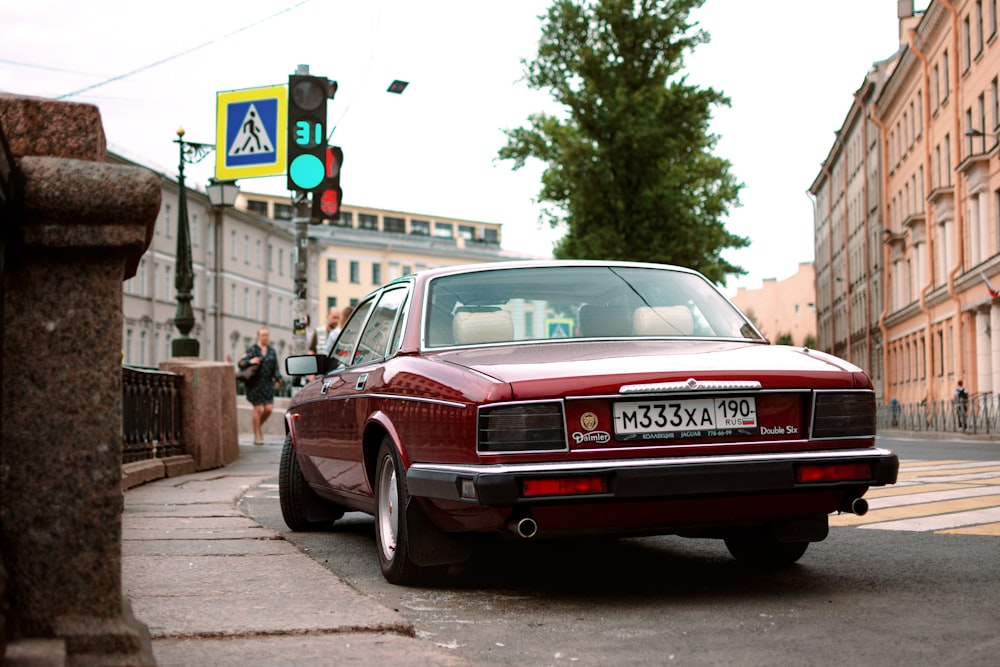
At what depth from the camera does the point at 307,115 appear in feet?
44.5

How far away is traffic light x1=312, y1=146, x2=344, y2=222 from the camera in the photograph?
15.2 metres

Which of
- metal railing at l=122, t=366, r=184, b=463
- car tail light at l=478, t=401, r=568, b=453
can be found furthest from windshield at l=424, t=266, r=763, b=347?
metal railing at l=122, t=366, r=184, b=463

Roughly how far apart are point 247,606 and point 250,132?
12.0m

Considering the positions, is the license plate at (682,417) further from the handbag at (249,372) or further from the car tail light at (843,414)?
the handbag at (249,372)

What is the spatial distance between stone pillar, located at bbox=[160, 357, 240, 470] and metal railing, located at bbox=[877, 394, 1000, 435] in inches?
933

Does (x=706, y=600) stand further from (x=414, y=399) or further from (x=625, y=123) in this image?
(x=625, y=123)

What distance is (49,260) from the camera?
145 inches

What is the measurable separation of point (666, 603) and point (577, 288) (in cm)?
170

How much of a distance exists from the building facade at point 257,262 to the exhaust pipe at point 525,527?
40.6 metres

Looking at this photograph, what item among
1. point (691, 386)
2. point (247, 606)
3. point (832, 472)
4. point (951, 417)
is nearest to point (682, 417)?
point (691, 386)

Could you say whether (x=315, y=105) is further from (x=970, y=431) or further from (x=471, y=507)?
(x=970, y=431)

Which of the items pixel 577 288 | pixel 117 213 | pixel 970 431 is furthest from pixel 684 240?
pixel 117 213

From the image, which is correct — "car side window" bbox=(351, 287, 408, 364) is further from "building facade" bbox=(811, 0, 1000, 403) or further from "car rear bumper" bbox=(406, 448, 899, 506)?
"building facade" bbox=(811, 0, 1000, 403)

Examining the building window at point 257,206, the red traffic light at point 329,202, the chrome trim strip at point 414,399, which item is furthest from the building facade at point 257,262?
the chrome trim strip at point 414,399
